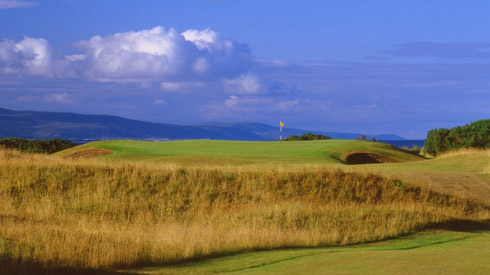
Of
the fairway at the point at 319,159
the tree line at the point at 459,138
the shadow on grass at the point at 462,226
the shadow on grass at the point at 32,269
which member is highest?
the tree line at the point at 459,138

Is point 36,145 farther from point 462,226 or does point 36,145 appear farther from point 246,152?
point 462,226

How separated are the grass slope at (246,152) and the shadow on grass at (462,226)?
18151 millimetres

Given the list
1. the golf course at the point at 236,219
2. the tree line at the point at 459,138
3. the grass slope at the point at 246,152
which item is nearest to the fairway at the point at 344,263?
the golf course at the point at 236,219

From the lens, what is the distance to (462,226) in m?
22.1

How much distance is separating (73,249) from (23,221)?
646cm

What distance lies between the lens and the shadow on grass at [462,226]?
70.1 feet

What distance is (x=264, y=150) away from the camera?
51.0 meters

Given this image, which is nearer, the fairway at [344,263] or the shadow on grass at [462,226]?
the fairway at [344,263]

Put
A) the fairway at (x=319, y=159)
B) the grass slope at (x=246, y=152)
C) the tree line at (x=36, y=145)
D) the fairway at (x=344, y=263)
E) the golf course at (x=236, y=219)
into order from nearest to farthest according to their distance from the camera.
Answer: the fairway at (x=344, y=263) < the golf course at (x=236, y=219) < the fairway at (x=319, y=159) < the grass slope at (x=246, y=152) < the tree line at (x=36, y=145)

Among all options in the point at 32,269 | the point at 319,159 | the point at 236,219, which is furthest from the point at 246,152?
the point at 32,269

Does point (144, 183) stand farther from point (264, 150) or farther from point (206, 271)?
point (264, 150)

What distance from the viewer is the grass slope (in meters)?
41.3

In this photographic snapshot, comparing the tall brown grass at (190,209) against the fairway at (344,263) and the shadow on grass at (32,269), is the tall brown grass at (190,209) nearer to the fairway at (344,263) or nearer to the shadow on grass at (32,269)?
the shadow on grass at (32,269)

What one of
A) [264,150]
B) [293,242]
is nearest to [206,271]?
[293,242]
